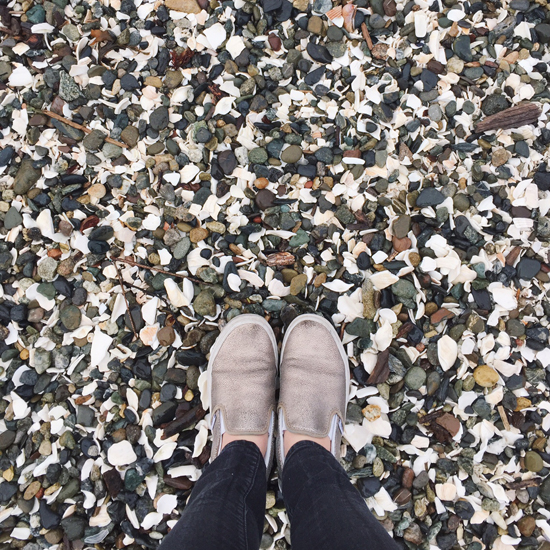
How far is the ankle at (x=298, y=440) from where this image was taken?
1376 millimetres

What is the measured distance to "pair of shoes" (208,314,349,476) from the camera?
141 cm

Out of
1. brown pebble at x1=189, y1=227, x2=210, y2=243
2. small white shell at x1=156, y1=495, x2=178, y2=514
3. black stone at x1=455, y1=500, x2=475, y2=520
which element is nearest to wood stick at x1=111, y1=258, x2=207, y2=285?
brown pebble at x1=189, y1=227, x2=210, y2=243

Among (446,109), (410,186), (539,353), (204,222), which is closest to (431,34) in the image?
(446,109)

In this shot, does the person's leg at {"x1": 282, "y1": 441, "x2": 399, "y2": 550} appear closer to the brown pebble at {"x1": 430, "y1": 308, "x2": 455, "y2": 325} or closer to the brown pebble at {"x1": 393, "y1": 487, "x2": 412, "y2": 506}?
the brown pebble at {"x1": 393, "y1": 487, "x2": 412, "y2": 506}

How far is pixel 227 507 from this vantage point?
3.60ft

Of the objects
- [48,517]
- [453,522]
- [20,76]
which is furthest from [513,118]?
[48,517]

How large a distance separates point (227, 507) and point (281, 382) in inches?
19.1

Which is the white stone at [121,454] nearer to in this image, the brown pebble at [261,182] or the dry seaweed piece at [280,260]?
the dry seaweed piece at [280,260]

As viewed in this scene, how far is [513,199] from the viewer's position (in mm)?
1523

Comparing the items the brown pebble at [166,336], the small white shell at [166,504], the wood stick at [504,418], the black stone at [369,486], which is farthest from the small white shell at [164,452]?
A: the wood stick at [504,418]

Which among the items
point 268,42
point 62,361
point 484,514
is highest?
point 268,42

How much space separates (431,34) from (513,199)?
0.68m

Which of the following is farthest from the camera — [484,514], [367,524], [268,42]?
[268,42]

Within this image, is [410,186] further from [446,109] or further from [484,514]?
[484,514]
